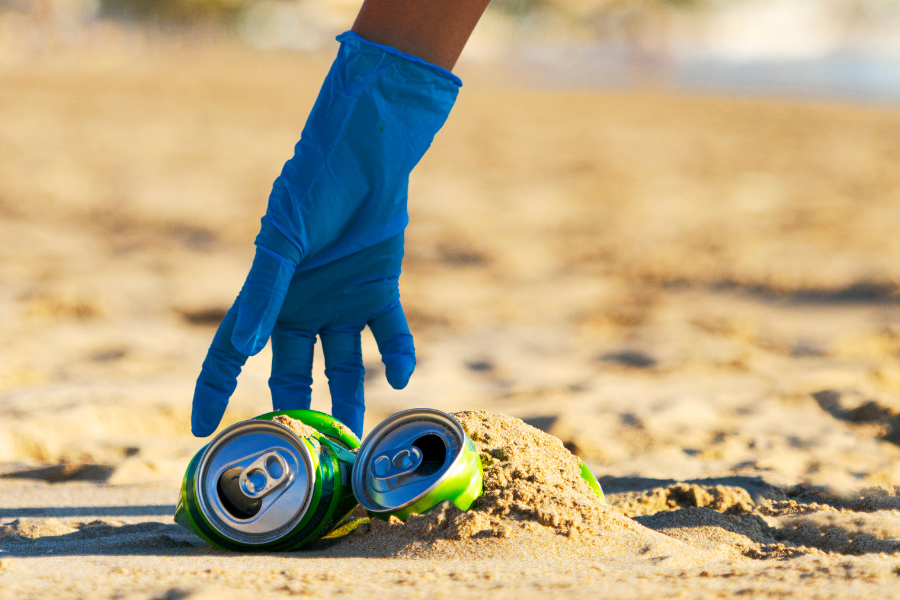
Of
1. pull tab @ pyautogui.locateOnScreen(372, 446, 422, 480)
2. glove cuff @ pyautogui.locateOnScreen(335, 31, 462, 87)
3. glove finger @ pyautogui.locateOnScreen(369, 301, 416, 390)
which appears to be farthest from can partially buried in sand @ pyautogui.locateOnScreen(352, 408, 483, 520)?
glove cuff @ pyautogui.locateOnScreen(335, 31, 462, 87)

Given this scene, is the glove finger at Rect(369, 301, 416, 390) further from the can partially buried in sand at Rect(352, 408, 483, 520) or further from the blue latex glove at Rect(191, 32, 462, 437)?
the can partially buried in sand at Rect(352, 408, 483, 520)

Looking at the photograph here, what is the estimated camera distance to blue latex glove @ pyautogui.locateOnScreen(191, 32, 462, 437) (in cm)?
204

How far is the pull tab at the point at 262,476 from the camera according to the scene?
175 centimetres

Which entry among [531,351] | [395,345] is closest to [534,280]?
[531,351]

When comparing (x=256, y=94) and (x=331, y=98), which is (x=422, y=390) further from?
(x=256, y=94)

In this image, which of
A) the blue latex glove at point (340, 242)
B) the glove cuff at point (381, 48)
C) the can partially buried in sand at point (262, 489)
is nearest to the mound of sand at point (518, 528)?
the can partially buried in sand at point (262, 489)

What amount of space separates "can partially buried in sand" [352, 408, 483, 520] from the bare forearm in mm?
965

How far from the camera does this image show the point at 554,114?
14422 millimetres

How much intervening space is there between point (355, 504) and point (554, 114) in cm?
1327

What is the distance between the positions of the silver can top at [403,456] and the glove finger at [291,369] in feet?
1.63

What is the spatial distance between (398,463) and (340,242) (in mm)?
699

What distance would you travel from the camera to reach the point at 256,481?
1755 mm

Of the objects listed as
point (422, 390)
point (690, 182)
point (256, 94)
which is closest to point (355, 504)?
point (422, 390)

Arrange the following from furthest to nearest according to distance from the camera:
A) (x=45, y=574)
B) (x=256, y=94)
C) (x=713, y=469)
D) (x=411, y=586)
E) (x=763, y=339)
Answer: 1. (x=256, y=94)
2. (x=763, y=339)
3. (x=713, y=469)
4. (x=45, y=574)
5. (x=411, y=586)
